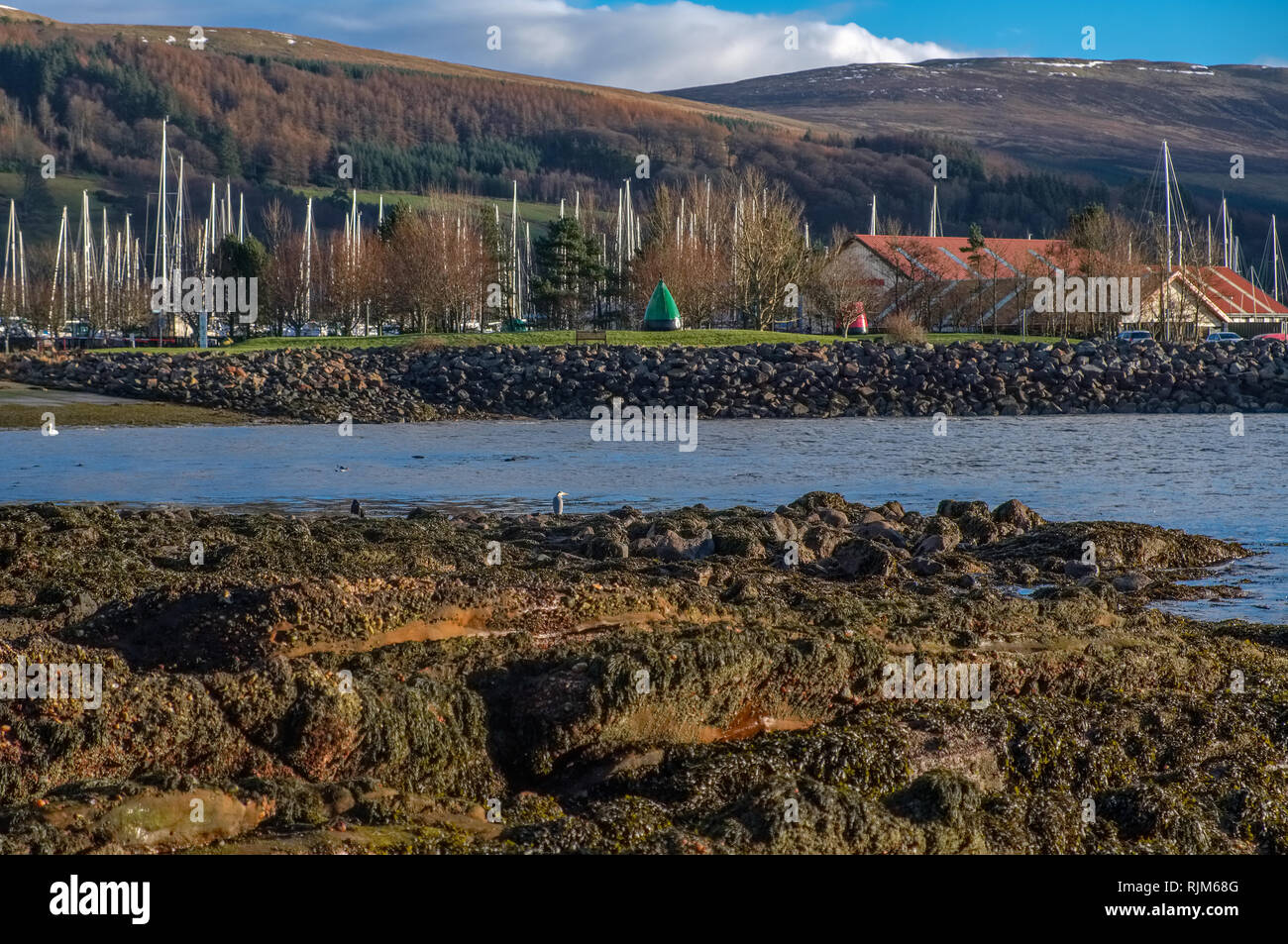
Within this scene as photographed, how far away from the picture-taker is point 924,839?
6.62 metres

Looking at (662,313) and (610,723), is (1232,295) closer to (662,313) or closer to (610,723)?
(662,313)

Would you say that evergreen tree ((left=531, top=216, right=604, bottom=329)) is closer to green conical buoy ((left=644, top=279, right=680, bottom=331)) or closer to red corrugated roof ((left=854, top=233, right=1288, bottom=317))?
green conical buoy ((left=644, top=279, right=680, bottom=331))

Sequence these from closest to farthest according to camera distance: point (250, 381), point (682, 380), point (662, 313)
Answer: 1. point (250, 381)
2. point (682, 380)
3. point (662, 313)

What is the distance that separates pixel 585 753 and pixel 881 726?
5.70 feet

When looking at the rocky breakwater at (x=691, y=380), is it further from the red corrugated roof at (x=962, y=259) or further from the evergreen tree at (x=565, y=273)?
the red corrugated roof at (x=962, y=259)

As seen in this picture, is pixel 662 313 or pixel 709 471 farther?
pixel 662 313

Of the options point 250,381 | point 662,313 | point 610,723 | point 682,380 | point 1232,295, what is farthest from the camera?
point 1232,295

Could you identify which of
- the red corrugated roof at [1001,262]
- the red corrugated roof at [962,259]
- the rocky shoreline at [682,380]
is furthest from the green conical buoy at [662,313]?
the red corrugated roof at [962,259]

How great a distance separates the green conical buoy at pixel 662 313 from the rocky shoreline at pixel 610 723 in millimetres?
61561

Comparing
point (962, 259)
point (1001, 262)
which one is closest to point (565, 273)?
point (962, 259)

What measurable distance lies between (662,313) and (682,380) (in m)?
19.5

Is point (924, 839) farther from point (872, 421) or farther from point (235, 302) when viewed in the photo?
point (235, 302)

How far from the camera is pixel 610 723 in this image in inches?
295

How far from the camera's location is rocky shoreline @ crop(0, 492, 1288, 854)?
622 cm
